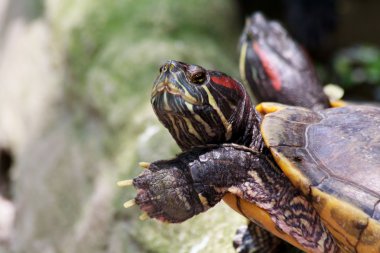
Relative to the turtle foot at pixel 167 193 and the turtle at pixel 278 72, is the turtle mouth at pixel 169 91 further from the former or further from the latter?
the turtle at pixel 278 72

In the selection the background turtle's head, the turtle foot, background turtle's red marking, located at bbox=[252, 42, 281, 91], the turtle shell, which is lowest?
the turtle shell

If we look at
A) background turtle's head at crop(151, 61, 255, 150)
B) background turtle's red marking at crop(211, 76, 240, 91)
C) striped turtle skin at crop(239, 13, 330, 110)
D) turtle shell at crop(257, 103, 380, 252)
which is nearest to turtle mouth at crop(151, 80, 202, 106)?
background turtle's head at crop(151, 61, 255, 150)

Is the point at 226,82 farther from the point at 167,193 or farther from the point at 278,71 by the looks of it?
the point at 278,71

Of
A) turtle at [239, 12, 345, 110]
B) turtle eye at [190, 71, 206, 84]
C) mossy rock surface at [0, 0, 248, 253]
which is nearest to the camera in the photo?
turtle eye at [190, 71, 206, 84]

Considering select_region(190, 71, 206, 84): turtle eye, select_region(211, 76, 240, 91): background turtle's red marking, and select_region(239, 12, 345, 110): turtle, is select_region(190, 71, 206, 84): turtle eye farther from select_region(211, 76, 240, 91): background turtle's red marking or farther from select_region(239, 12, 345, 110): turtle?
select_region(239, 12, 345, 110): turtle

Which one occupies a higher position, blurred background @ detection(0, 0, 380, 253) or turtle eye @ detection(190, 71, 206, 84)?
blurred background @ detection(0, 0, 380, 253)

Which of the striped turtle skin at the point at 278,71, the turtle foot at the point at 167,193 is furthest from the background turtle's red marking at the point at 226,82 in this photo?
the striped turtle skin at the point at 278,71
